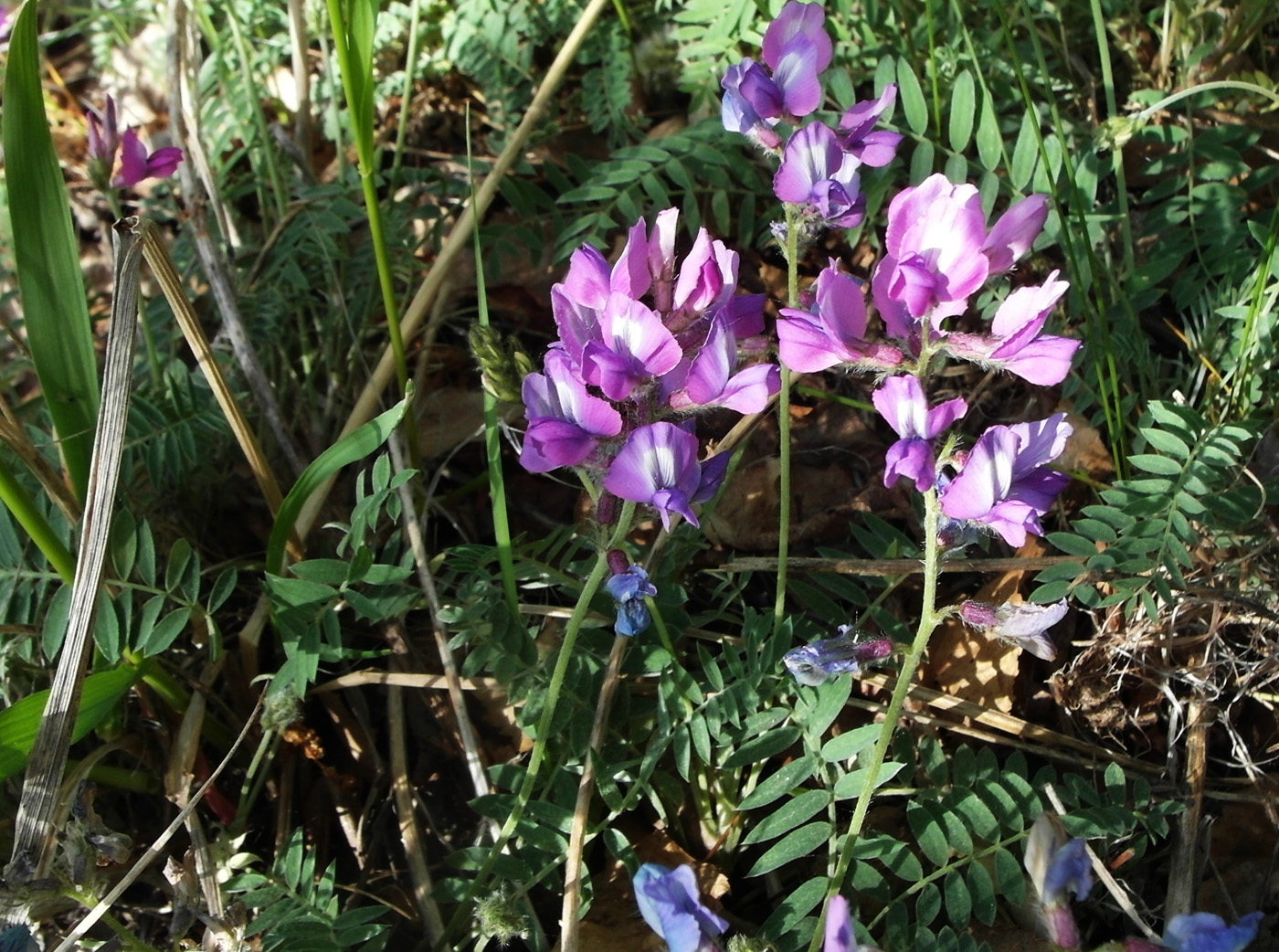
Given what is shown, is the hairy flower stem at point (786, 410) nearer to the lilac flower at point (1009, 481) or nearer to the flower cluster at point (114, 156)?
A: the lilac flower at point (1009, 481)

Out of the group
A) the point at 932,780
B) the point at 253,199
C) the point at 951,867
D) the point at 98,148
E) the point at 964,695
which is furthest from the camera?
the point at 253,199

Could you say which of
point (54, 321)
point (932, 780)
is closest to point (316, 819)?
point (54, 321)

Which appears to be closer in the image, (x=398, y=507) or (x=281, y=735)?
(x=398, y=507)

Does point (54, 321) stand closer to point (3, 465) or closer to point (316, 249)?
point (3, 465)

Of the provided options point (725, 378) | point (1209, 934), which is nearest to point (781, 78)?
point (725, 378)

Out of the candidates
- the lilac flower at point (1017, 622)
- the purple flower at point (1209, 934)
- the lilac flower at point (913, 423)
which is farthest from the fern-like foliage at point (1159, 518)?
the purple flower at point (1209, 934)

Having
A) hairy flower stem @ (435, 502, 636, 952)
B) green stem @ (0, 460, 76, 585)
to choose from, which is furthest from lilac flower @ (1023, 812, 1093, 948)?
green stem @ (0, 460, 76, 585)
